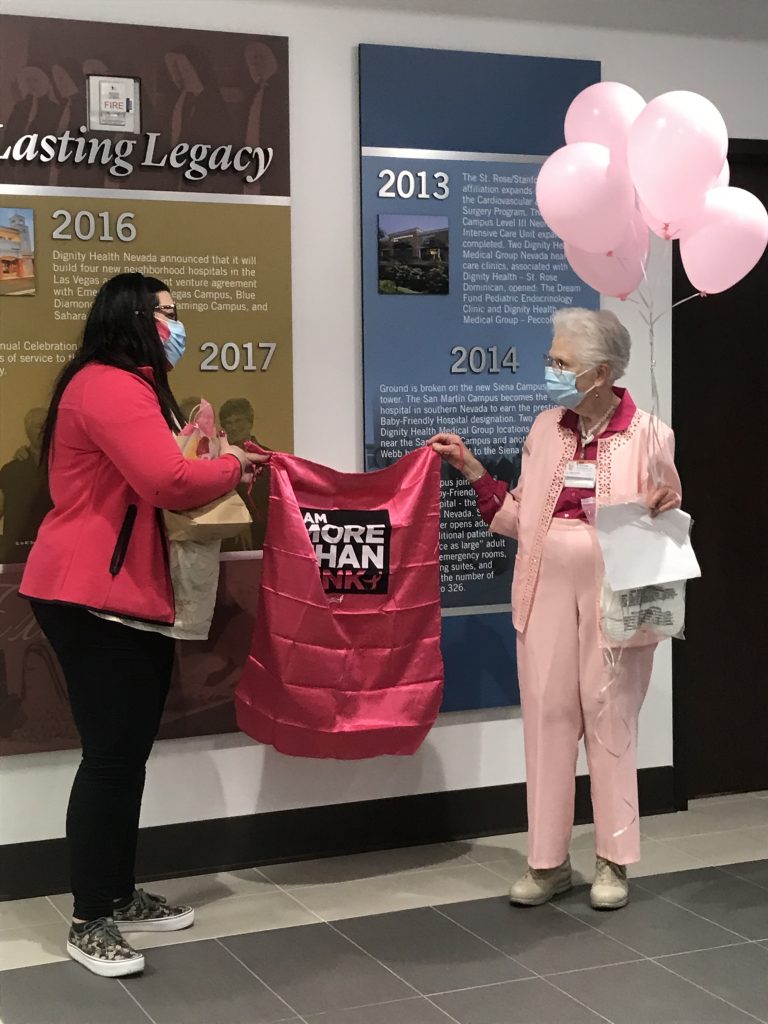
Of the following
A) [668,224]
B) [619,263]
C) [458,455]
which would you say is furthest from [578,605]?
[668,224]

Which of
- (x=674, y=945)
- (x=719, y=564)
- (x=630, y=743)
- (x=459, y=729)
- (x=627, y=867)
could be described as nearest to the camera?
(x=674, y=945)

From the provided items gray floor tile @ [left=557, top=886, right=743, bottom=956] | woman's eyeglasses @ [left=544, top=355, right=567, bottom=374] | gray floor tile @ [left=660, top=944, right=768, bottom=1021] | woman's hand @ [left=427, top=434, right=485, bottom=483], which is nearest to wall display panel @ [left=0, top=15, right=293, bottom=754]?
woman's hand @ [left=427, top=434, right=485, bottom=483]

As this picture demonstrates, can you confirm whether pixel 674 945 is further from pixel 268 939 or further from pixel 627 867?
pixel 268 939

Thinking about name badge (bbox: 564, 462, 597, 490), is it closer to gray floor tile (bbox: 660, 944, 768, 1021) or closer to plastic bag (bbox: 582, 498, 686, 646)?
plastic bag (bbox: 582, 498, 686, 646)

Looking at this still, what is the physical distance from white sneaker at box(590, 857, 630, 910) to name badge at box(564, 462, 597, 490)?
3.46 ft

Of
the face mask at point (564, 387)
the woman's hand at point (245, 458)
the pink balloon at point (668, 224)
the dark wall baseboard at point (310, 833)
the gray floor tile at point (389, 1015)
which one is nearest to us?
the gray floor tile at point (389, 1015)

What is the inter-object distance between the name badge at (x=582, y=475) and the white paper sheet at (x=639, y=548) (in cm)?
17

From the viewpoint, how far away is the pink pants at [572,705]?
3607mm

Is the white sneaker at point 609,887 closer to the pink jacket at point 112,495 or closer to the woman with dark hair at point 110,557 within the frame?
the woman with dark hair at point 110,557

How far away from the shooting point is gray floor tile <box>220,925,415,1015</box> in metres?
3.12

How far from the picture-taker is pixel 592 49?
4.32 meters

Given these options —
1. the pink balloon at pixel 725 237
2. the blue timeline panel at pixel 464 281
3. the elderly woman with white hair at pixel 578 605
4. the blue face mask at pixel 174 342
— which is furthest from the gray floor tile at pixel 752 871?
the blue face mask at pixel 174 342

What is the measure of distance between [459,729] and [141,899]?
1204mm

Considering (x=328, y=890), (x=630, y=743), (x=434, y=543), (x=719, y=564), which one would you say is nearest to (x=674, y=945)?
(x=630, y=743)
